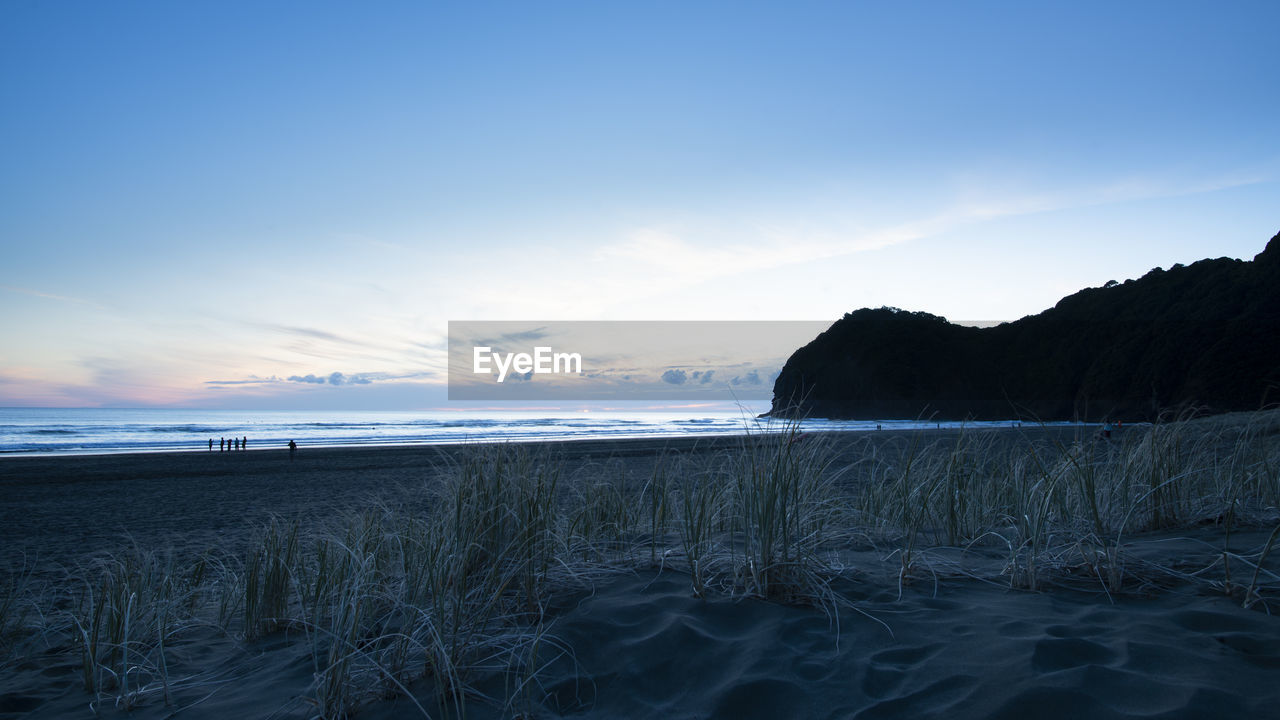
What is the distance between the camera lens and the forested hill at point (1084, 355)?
39219 millimetres

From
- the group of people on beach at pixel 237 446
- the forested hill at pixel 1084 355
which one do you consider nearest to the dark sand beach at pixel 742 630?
the forested hill at pixel 1084 355

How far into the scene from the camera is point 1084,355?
5731 cm

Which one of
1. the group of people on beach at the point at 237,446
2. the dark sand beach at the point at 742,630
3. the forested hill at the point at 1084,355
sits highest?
the forested hill at the point at 1084,355

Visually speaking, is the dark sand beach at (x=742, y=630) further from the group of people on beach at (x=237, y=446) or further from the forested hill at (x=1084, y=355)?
the group of people on beach at (x=237, y=446)

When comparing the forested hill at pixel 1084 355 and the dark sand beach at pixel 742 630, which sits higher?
the forested hill at pixel 1084 355

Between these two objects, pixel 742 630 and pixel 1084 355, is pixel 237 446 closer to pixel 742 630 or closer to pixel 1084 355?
pixel 742 630

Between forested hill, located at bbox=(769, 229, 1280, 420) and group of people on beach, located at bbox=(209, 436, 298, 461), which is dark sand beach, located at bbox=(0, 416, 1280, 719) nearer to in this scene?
forested hill, located at bbox=(769, 229, 1280, 420)

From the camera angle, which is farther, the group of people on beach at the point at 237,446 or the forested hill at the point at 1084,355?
the forested hill at the point at 1084,355

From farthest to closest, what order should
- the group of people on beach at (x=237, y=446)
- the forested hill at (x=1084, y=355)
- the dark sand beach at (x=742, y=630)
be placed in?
the forested hill at (x=1084, y=355)
the group of people on beach at (x=237, y=446)
the dark sand beach at (x=742, y=630)

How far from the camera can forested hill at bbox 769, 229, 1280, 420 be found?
3922 centimetres

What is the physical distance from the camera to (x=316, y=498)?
46.2 feet

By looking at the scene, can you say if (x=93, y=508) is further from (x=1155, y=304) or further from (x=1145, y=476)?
(x=1155, y=304)

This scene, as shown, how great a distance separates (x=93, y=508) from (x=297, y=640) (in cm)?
1359

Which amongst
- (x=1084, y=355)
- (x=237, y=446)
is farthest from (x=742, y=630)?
(x=1084, y=355)
